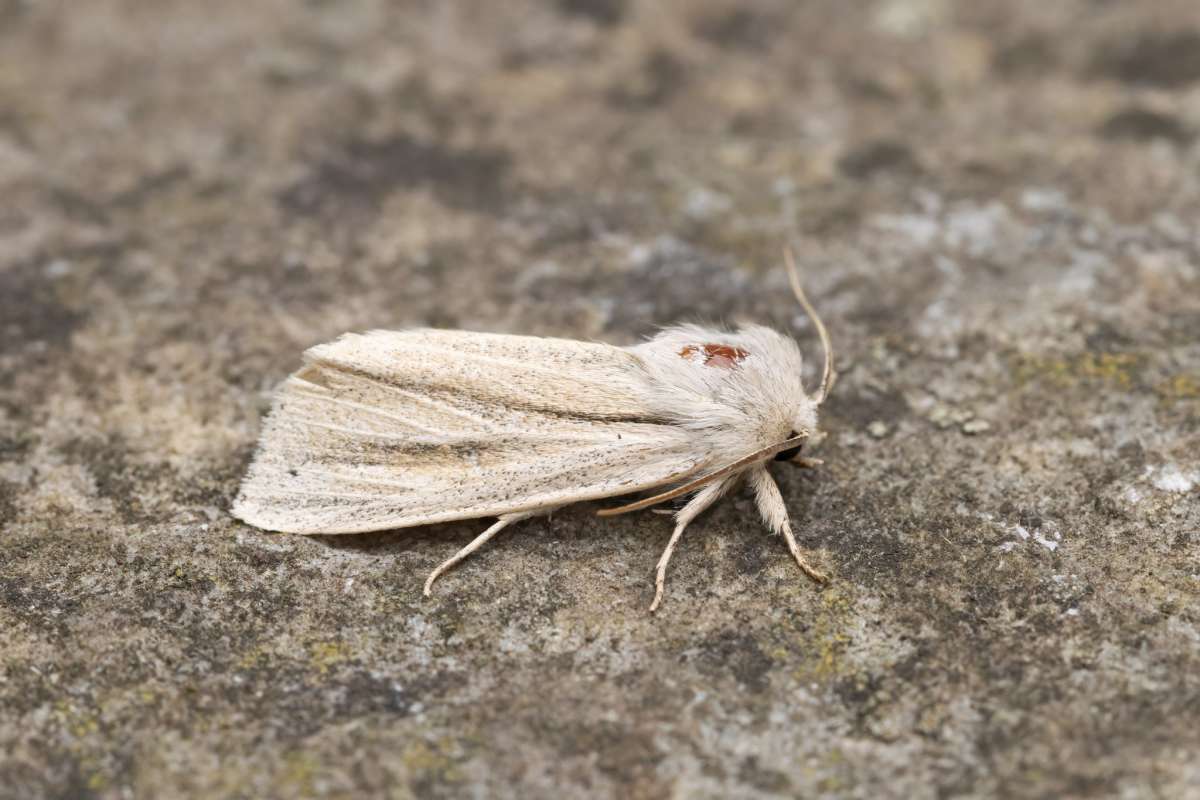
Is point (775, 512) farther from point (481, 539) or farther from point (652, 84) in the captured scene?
point (652, 84)

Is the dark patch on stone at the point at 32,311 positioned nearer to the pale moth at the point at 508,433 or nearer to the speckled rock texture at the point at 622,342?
the speckled rock texture at the point at 622,342

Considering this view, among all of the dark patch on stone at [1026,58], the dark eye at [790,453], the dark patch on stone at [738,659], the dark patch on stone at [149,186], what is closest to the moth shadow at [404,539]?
the dark patch on stone at [738,659]

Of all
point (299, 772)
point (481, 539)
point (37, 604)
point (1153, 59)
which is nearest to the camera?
point (299, 772)

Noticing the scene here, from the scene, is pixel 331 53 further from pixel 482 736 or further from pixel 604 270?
pixel 482 736

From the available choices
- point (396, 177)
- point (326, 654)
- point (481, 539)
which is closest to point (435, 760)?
point (326, 654)

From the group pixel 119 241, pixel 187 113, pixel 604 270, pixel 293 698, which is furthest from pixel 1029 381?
pixel 187 113

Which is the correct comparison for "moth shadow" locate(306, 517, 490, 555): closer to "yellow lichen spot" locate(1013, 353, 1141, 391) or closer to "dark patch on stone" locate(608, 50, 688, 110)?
"yellow lichen spot" locate(1013, 353, 1141, 391)
